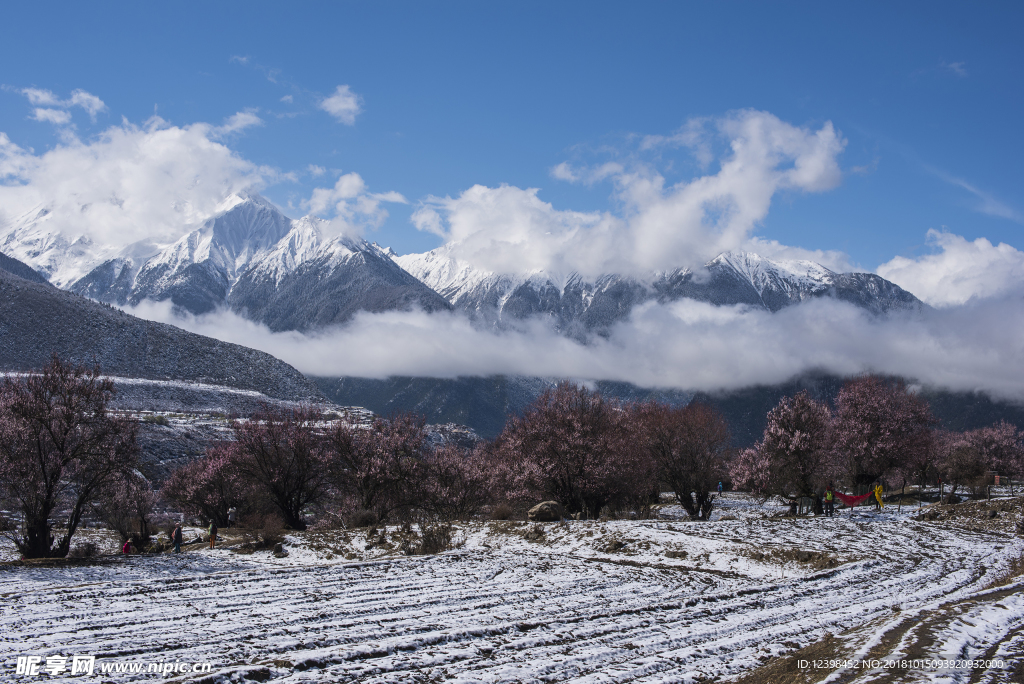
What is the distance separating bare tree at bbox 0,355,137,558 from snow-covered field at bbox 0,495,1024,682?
5.12 m

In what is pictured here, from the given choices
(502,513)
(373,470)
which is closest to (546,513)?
(502,513)

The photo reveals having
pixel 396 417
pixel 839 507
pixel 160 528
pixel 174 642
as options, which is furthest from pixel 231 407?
pixel 174 642

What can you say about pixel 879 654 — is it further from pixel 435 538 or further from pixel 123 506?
pixel 123 506

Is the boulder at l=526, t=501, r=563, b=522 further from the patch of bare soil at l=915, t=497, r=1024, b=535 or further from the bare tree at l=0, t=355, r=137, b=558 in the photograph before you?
the patch of bare soil at l=915, t=497, r=1024, b=535

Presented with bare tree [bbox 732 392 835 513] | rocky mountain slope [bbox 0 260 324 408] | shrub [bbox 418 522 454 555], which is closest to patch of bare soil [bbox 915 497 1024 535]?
bare tree [bbox 732 392 835 513]

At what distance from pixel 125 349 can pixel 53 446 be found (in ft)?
392

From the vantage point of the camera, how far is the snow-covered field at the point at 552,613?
7.04 metres

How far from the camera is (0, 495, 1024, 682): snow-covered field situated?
7.04m

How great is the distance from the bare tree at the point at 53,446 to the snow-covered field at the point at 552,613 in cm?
512

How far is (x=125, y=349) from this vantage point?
403 feet

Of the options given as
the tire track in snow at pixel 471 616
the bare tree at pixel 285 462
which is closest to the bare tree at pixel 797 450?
the tire track in snow at pixel 471 616

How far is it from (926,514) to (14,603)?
1340 inches

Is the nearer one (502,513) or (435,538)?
(435,538)

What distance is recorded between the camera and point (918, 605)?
1028 centimetres
